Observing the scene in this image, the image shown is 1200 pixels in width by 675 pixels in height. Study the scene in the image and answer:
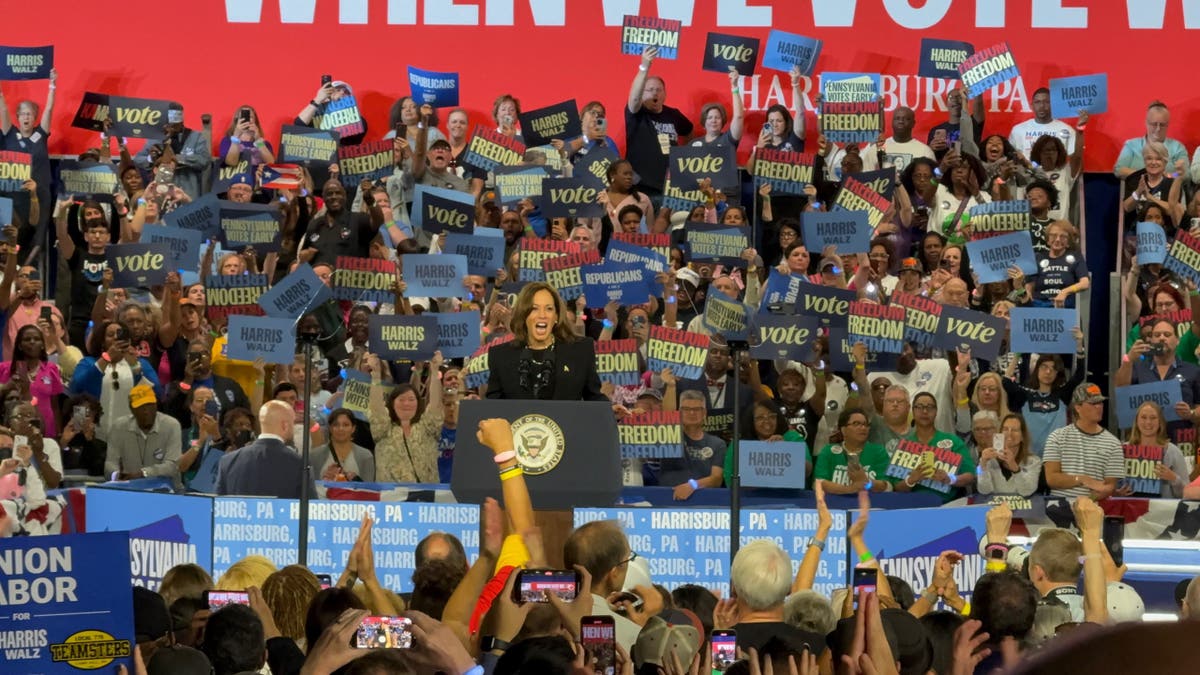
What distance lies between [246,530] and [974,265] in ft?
18.0

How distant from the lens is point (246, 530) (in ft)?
23.1

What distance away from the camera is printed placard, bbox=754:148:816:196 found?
12.3m

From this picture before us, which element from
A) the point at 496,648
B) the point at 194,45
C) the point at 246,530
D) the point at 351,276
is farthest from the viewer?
the point at 194,45

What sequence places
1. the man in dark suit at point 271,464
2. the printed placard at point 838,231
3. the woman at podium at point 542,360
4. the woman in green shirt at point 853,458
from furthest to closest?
the printed placard at point 838,231
the woman in green shirt at point 853,458
the man in dark suit at point 271,464
the woman at podium at point 542,360

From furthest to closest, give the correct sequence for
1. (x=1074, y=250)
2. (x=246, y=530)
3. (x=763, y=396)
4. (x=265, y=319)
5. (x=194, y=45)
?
(x=194, y=45) → (x=1074, y=250) → (x=763, y=396) → (x=265, y=319) → (x=246, y=530)

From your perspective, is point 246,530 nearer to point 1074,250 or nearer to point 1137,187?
point 1074,250

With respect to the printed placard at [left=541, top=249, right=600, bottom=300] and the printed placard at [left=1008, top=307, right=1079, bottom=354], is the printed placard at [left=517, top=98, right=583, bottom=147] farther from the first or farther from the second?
the printed placard at [left=1008, top=307, right=1079, bottom=354]

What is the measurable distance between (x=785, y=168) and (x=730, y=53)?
166 cm

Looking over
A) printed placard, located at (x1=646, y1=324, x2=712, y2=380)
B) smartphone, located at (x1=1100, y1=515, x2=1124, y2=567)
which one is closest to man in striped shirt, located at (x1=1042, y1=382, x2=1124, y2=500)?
printed placard, located at (x1=646, y1=324, x2=712, y2=380)

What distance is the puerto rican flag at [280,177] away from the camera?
13.1 meters

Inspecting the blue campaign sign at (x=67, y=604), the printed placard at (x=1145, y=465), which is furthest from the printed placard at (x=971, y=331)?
the blue campaign sign at (x=67, y=604)

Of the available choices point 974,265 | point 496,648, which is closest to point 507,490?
point 496,648

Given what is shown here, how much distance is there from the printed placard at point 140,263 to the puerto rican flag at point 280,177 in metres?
2.26

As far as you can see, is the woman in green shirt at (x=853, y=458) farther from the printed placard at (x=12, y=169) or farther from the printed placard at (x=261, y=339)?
the printed placard at (x=12, y=169)
